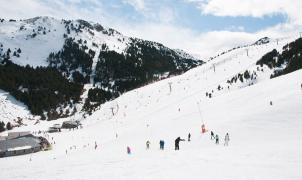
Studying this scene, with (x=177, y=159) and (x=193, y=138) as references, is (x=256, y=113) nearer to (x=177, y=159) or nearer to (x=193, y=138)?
(x=193, y=138)

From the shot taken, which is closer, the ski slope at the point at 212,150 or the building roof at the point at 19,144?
the ski slope at the point at 212,150

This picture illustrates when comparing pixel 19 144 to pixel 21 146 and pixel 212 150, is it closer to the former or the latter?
pixel 21 146

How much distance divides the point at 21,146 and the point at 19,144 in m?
1.20

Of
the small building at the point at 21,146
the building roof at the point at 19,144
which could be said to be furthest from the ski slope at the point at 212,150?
the building roof at the point at 19,144

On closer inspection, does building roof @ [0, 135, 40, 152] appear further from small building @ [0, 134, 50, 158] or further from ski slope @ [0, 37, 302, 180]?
ski slope @ [0, 37, 302, 180]

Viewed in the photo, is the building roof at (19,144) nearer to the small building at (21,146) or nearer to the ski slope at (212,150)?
the small building at (21,146)

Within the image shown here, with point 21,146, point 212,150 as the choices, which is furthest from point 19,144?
point 212,150

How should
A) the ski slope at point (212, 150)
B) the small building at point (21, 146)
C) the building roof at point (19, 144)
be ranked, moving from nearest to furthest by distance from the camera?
the ski slope at point (212, 150), the small building at point (21, 146), the building roof at point (19, 144)

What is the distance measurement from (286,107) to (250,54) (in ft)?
425

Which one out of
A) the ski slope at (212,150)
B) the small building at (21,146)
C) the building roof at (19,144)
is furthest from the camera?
the building roof at (19,144)

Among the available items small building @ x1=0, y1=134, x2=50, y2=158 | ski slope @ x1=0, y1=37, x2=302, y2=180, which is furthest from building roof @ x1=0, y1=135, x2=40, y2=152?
ski slope @ x1=0, y1=37, x2=302, y2=180

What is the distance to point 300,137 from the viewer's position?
38250mm

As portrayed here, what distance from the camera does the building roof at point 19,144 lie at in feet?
272

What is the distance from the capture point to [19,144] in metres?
84.1
